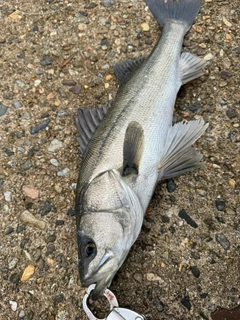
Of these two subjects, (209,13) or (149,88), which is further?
(209,13)

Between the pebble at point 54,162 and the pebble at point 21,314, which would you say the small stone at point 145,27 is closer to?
the pebble at point 54,162

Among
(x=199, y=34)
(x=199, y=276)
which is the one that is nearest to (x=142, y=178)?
(x=199, y=276)

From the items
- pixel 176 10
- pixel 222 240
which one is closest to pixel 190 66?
pixel 176 10

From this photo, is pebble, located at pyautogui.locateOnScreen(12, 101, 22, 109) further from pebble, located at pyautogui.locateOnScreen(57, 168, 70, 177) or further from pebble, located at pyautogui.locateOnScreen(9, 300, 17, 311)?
pebble, located at pyautogui.locateOnScreen(9, 300, 17, 311)

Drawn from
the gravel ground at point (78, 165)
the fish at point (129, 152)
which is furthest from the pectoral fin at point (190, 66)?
the gravel ground at point (78, 165)

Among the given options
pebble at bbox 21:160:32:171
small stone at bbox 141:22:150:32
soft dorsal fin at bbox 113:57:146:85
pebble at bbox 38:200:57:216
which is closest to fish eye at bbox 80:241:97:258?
pebble at bbox 38:200:57:216

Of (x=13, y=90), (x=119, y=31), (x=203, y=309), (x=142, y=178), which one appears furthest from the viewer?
(x=119, y=31)

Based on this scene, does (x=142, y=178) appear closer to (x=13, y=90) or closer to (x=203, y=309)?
(x=203, y=309)
